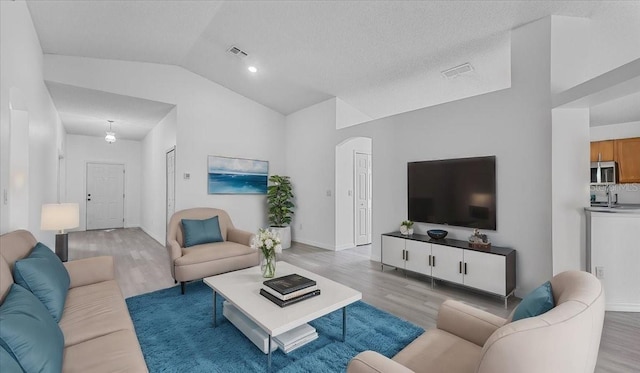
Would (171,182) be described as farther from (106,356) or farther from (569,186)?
(569,186)

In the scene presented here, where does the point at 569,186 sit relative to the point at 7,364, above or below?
above

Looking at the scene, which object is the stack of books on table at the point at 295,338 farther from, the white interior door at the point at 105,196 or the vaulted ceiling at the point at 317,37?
the white interior door at the point at 105,196

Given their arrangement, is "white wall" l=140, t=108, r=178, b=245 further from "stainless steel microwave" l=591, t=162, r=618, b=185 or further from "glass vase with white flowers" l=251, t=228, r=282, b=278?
"stainless steel microwave" l=591, t=162, r=618, b=185

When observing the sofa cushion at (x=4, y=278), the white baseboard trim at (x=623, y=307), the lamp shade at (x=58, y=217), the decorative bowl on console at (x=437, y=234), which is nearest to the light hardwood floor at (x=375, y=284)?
the white baseboard trim at (x=623, y=307)

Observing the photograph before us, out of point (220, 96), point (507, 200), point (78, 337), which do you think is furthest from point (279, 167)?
point (78, 337)

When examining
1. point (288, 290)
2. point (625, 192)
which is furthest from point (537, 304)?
point (625, 192)

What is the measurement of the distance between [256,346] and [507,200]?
303 cm

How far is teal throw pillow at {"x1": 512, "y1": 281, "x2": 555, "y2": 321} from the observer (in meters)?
1.12

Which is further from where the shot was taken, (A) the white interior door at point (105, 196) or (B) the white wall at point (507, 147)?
(A) the white interior door at point (105, 196)

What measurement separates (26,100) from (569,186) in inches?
225

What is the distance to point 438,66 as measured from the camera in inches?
154

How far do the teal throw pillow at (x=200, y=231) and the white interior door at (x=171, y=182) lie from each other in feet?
4.97

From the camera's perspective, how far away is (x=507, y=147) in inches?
126

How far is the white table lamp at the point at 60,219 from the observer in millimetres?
3161
